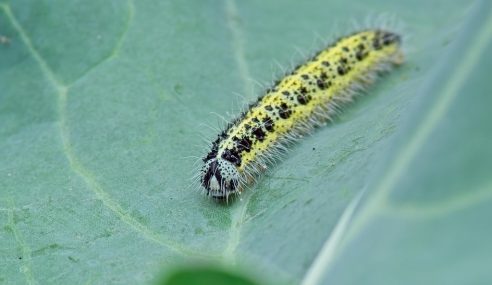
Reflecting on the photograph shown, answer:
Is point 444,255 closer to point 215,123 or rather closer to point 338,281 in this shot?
point 338,281

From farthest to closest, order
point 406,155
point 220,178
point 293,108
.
Result: point 293,108 → point 220,178 → point 406,155

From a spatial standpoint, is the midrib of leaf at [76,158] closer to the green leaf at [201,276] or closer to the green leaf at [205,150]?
the green leaf at [205,150]

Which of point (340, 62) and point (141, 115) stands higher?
point (340, 62)

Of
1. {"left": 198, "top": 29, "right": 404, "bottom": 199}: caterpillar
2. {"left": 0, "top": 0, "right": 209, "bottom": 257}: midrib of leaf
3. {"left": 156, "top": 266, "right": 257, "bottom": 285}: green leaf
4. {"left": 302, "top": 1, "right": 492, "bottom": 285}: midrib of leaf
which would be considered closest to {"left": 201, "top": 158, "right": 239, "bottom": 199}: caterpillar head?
{"left": 198, "top": 29, "right": 404, "bottom": 199}: caterpillar

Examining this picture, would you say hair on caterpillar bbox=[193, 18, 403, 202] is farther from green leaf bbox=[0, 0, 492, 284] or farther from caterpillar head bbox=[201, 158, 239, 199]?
green leaf bbox=[0, 0, 492, 284]

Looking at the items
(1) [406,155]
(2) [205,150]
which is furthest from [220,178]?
(1) [406,155]

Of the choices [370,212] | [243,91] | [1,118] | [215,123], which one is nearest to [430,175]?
[370,212]

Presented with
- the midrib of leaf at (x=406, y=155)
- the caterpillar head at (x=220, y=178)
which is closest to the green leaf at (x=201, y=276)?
the midrib of leaf at (x=406, y=155)

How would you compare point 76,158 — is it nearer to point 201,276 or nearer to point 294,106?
point 294,106
